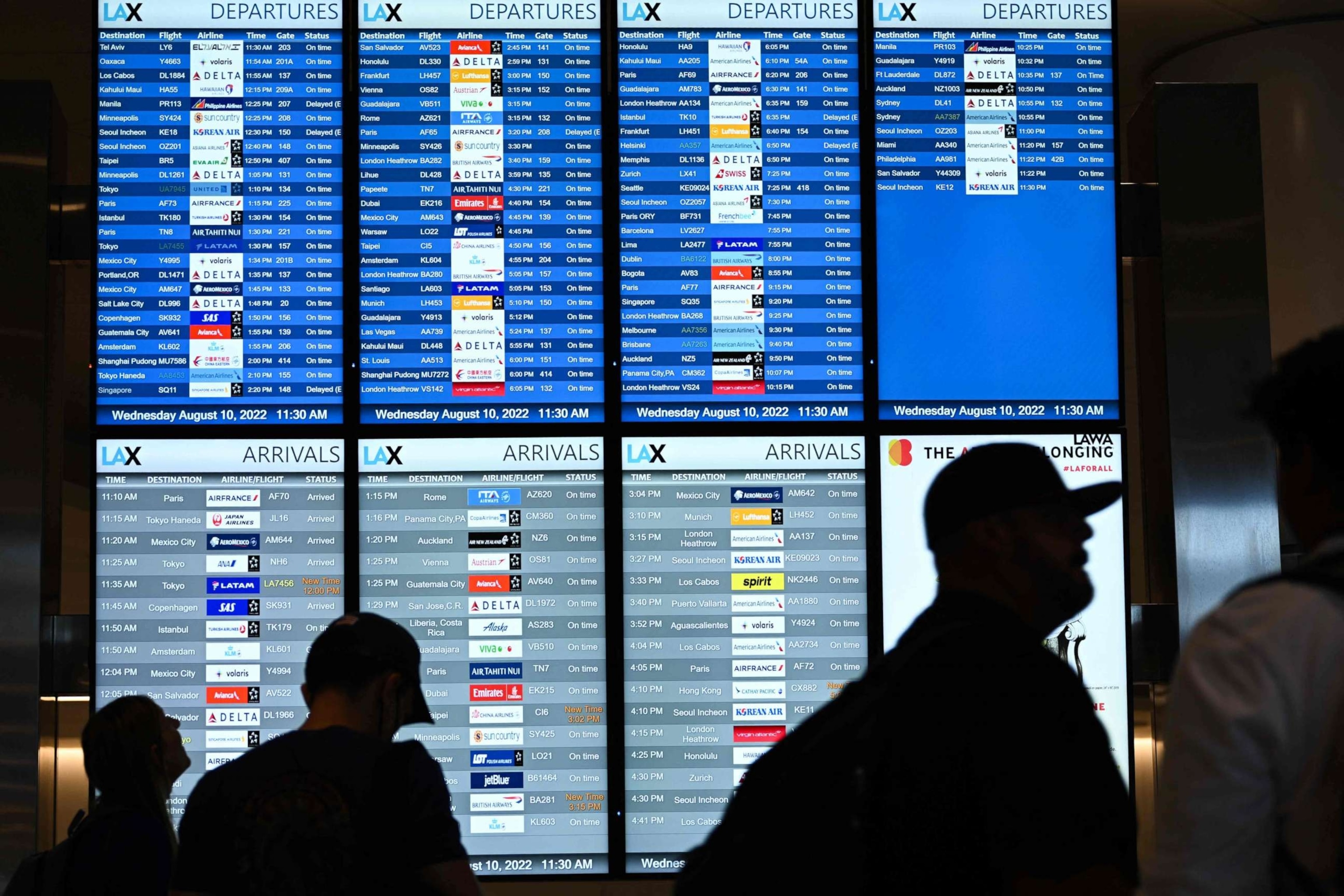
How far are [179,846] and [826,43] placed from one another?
2937 mm

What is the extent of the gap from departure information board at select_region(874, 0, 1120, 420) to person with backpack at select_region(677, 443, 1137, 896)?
238 centimetres

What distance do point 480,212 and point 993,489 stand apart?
2.53 metres

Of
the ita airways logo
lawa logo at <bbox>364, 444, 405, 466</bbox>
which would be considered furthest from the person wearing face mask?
the ita airways logo

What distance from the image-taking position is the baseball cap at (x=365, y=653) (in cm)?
258

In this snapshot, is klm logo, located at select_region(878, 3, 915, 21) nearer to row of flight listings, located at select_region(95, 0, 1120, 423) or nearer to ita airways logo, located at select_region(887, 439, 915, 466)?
row of flight listings, located at select_region(95, 0, 1120, 423)

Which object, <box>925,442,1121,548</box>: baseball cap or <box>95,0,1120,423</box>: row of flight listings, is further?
<box>95,0,1120,423</box>: row of flight listings

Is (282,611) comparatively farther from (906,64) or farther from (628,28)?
(906,64)

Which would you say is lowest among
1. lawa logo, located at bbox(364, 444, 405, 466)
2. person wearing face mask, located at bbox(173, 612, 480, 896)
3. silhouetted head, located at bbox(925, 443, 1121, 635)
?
person wearing face mask, located at bbox(173, 612, 480, 896)

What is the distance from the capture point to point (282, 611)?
401cm

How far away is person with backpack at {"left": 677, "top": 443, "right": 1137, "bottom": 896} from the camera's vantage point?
1.67m

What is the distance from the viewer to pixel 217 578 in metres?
4.01

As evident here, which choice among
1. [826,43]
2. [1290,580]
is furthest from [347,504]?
[1290,580]

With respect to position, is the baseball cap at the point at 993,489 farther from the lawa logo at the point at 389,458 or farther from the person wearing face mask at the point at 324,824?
the lawa logo at the point at 389,458

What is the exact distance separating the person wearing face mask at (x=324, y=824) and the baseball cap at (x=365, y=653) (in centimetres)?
11
